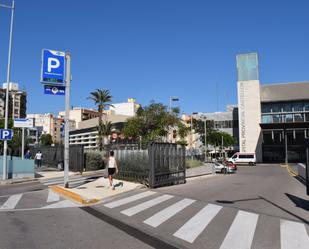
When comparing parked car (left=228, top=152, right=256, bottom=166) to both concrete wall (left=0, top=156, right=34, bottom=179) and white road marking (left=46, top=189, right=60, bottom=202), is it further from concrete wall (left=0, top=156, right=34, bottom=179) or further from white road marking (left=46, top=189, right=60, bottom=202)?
white road marking (left=46, top=189, right=60, bottom=202)

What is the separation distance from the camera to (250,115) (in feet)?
237

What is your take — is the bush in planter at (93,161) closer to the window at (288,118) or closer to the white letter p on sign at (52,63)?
the white letter p on sign at (52,63)

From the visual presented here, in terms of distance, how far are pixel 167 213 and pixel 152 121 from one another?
122 feet

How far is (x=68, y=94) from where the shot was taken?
16.6 metres

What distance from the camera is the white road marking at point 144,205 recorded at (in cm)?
1057

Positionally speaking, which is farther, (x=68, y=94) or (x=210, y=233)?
(x=68, y=94)

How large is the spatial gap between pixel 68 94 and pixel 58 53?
2.08 meters

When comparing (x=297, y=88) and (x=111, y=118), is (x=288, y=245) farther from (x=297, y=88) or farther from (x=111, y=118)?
(x=111, y=118)

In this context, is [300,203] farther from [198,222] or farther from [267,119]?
[267,119]

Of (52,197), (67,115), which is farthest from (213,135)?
(52,197)

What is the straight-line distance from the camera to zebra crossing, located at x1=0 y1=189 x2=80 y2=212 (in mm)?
11844

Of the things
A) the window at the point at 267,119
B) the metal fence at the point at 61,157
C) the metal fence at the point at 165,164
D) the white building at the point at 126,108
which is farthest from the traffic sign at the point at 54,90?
the white building at the point at 126,108

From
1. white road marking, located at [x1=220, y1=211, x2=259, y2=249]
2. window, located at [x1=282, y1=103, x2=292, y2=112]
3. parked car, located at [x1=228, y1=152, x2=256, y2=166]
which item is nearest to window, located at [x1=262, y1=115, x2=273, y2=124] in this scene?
window, located at [x1=282, y1=103, x2=292, y2=112]

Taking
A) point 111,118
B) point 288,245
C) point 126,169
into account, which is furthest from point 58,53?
point 111,118
